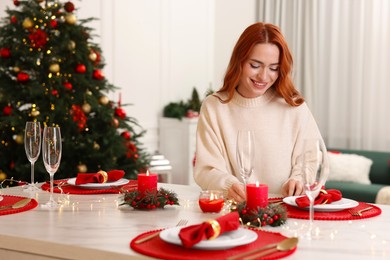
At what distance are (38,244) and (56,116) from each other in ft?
9.42

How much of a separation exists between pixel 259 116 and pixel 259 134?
8cm

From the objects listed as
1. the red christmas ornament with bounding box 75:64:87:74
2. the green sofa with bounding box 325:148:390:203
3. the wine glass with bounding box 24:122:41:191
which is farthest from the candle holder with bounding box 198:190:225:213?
the green sofa with bounding box 325:148:390:203

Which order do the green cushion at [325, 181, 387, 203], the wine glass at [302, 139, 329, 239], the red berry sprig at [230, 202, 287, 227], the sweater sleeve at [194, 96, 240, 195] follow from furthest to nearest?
the green cushion at [325, 181, 387, 203]
the sweater sleeve at [194, 96, 240, 195]
the red berry sprig at [230, 202, 287, 227]
the wine glass at [302, 139, 329, 239]

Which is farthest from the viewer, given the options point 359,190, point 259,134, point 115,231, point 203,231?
point 359,190

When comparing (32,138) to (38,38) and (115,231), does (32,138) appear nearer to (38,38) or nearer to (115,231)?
(115,231)

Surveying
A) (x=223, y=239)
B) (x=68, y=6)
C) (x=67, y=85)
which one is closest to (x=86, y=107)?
(x=67, y=85)

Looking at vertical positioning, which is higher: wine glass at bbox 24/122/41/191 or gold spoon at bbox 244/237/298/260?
wine glass at bbox 24/122/41/191

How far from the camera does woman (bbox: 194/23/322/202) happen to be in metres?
2.79

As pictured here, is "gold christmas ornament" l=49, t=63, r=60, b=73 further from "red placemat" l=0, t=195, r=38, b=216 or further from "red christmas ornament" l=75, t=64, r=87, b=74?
"red placemat" l=0, t=195, r=38, b=216

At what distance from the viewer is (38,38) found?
4.54 metres

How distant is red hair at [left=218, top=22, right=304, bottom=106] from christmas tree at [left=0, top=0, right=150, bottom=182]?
1.94m

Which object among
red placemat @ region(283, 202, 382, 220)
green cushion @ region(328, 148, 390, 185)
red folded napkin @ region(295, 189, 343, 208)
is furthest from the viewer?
green cushion @ region(328, 148, 390, 185)

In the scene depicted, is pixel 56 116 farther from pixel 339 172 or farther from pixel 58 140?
pixel 339 172

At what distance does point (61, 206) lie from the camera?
7.47ft
